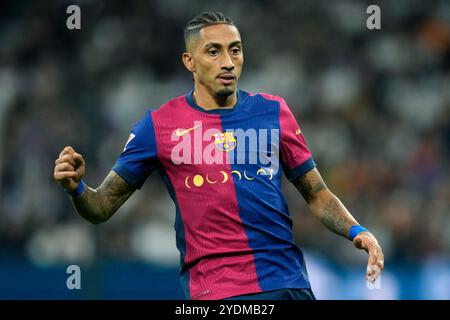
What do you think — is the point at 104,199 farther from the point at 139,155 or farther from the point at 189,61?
the point at 189,61

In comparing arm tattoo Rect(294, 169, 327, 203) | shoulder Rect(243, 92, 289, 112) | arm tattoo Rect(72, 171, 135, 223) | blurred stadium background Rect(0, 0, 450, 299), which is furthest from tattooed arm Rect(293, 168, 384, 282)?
blurred stadium background Rect(0, 0, 450, 299)

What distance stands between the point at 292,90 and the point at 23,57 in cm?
318

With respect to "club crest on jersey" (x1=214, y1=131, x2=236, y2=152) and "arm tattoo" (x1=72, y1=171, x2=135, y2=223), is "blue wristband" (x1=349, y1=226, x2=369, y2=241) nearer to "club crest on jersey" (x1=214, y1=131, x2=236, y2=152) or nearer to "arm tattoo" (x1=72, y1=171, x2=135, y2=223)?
"club crest on jersey" (x1=214, y1=131, x2=236, y2=152)

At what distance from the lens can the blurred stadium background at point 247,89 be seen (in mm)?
9508

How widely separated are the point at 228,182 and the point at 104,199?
719 mm

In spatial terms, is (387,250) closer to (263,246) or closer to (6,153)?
(6,153)

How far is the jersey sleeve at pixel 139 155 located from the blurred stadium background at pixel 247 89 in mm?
3664

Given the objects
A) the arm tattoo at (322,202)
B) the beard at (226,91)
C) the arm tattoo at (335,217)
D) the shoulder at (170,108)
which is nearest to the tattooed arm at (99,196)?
the shoulder at (170,108)

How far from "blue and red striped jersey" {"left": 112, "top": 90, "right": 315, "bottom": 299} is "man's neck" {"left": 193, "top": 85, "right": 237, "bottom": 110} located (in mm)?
30

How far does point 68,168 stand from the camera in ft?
16.6

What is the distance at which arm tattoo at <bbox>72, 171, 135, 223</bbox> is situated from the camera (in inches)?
210

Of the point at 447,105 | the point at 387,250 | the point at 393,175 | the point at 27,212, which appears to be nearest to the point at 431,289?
the point at 387,250


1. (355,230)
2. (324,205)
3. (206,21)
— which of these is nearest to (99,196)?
(206,21)

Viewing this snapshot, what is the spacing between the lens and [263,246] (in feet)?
16.7
